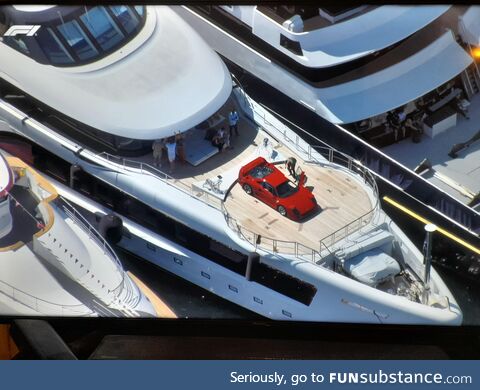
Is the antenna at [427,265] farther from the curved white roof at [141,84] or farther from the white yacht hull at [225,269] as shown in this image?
the curved white roof at [141,84]

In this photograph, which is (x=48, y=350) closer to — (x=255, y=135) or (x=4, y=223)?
(x=4, y=223)

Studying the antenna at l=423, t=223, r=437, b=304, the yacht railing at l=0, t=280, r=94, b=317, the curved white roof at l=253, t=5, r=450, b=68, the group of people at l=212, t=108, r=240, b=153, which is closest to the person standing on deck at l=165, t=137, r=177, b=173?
the group of people at l=212, t=108, r=240, b=153

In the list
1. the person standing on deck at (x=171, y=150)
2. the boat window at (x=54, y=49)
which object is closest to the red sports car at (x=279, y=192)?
the person standing on deck at (x=171, y=150)

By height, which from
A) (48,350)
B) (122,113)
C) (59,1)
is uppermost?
(59,1)

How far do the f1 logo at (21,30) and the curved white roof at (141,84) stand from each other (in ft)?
0.29

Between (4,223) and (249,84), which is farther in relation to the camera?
(249,84)

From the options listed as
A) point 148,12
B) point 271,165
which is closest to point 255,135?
point 271,165

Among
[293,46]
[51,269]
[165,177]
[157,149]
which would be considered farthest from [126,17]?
[51,269]

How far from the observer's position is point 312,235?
23.5 feet

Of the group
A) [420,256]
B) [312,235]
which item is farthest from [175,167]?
[420,256]

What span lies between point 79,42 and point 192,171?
1000 mm

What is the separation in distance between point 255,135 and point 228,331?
1220mm

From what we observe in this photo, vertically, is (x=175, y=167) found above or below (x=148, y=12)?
below

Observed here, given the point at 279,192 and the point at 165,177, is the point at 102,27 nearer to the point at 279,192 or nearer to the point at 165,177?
the point at 165,177
